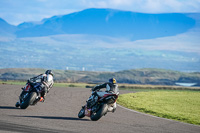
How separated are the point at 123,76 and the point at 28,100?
130576 mm

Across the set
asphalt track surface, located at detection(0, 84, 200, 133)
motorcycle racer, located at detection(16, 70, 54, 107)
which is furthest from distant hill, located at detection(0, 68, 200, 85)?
Answer: asphalt track surface, located at detection(0, 84, 200, 133)

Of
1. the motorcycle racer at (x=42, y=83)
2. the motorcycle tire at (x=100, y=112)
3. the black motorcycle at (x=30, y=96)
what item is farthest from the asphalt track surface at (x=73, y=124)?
the motorcycle racer at (x=42, y=83)

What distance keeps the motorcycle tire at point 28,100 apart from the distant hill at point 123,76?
109m

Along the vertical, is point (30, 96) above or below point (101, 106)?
above

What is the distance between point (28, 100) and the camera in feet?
58.7

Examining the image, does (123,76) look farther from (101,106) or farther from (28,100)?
(101,106)

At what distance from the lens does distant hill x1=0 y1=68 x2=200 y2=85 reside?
133750mm

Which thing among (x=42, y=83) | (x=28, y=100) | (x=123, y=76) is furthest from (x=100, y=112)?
(x=123, y=76)

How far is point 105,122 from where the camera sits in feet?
50.6

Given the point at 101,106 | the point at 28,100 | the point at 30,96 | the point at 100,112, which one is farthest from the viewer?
the point at 30,96

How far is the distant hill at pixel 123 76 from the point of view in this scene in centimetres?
13375

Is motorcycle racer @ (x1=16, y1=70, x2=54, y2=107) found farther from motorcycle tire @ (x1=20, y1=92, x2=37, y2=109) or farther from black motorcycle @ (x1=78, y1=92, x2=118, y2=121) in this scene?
black motorcycle @ (x1=78, y1=92, x2=118, y2=121)

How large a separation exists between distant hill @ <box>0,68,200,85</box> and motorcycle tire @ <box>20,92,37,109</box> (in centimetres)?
10857

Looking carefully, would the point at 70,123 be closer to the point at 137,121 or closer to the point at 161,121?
the point at 137,121
